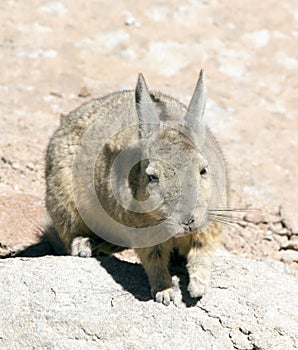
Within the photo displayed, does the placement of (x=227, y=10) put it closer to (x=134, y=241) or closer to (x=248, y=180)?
(x=248, y=180)

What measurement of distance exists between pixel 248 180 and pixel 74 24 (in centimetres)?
432

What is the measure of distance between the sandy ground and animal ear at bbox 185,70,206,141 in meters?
2.82

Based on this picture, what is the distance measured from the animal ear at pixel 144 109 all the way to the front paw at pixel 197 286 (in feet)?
4.22

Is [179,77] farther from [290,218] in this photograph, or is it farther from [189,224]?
[189,224]

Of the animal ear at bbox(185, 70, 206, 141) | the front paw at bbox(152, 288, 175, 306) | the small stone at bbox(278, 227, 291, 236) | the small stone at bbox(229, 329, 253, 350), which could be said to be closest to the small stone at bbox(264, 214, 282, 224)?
the small stone at bbox(278, 227, 291, 236)

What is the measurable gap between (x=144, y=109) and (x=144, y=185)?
65 cm

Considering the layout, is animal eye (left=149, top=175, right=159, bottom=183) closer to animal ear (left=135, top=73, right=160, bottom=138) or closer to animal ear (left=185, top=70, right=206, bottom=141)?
animal ear (left=135, top=73, right=160, bottom=138)

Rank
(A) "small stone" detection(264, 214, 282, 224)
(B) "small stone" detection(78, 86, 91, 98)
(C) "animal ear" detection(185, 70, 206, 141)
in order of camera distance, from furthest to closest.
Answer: (B) "small stone" detection(78, 86, 91, 98) < (A) "small stone" detection(264, 214, 282, 224) < (C) "animal ear" detection(185, 70, 206, 141)

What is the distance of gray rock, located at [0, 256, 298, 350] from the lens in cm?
528

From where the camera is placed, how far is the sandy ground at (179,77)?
9.12 meters

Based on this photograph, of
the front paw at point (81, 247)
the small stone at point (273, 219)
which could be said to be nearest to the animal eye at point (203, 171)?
the front paw at point (81, 247)

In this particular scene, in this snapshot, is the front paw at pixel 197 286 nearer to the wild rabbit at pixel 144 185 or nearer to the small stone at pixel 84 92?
the wild rabbit at pixel 144 185

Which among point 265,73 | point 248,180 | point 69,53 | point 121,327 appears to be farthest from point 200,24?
point 121,327

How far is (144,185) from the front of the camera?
5.80m
